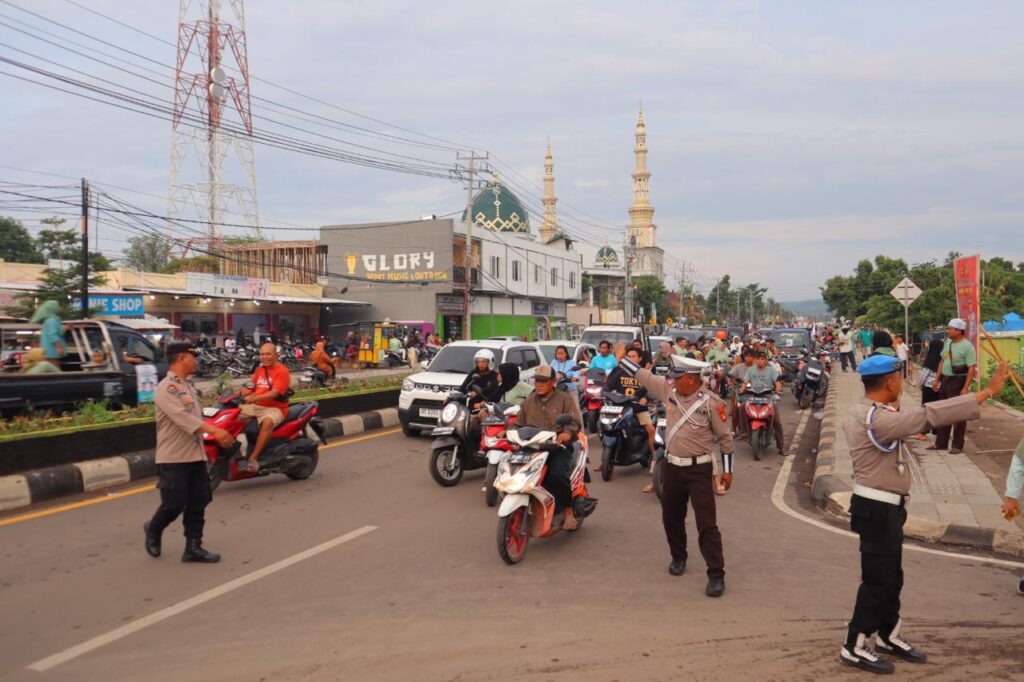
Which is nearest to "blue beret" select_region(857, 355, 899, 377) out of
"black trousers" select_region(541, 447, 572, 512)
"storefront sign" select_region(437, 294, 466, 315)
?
"black trousers" select_region(541, 447, 572, 512)

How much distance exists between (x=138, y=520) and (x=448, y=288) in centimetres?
4001

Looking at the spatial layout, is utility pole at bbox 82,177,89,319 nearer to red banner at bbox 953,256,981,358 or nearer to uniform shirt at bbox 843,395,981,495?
red banner at bbox 953,256,981,358

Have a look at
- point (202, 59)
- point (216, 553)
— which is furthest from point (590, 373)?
point (202, 59)

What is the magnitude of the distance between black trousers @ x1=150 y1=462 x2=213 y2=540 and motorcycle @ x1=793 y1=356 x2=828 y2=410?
15160 mm

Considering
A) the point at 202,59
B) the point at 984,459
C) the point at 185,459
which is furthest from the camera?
the point at 202,59

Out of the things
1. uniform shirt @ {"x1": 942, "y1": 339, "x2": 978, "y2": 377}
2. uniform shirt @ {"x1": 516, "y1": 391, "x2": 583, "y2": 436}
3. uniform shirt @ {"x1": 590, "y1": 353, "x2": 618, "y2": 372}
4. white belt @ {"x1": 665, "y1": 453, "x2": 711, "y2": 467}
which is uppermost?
uniform shirt @ {"x1": 942, "y1": 339, "x2": 978, "y2": 377}

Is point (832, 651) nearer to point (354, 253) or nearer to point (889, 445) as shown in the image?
point (889, 445)

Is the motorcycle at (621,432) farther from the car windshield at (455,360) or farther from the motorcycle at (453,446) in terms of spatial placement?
the car windshield at (455,360)

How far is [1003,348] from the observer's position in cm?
1833

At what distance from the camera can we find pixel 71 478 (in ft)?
28.2

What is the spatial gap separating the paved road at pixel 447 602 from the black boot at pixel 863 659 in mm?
90

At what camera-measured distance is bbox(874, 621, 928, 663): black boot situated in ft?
14.0

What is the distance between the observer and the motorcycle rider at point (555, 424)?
6461 mm

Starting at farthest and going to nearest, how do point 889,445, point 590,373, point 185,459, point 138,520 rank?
point 590,373
point 138,520
point 185,459
point 889,445
